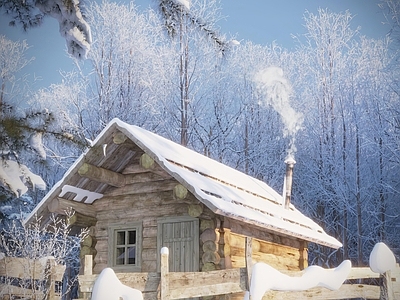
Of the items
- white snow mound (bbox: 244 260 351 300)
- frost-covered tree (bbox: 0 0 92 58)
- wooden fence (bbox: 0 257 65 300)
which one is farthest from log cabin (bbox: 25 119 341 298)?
frost-covered tree (bbox: 0 0 92 58)

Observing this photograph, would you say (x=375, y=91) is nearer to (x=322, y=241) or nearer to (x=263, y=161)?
(x=322, y=241)

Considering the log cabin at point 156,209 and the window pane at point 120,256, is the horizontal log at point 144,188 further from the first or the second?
the window pane at point 120,256

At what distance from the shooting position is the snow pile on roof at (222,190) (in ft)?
21.4

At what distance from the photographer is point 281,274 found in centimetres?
563

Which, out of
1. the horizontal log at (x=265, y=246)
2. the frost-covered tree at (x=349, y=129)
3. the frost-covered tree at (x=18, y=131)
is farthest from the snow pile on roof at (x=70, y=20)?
the frost-covered tree at (x=349, y=129)

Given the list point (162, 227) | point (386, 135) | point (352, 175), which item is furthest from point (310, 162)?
point (162, 227)

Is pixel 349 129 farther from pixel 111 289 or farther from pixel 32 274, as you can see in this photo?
pixel 111 289

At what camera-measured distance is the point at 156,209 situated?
751 centimetres

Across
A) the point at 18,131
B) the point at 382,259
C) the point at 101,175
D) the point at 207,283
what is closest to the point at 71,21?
the point at 18,131

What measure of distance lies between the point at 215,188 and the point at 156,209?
0.96 m

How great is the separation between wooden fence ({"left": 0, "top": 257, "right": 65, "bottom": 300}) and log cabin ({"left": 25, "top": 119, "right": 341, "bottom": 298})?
0.77 m

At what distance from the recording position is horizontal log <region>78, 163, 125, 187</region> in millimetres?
7121

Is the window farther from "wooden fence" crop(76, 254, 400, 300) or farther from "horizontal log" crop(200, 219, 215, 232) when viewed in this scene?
"wooden fence" crop(76, 254, 400, 300)

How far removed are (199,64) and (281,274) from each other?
7.78 metres
